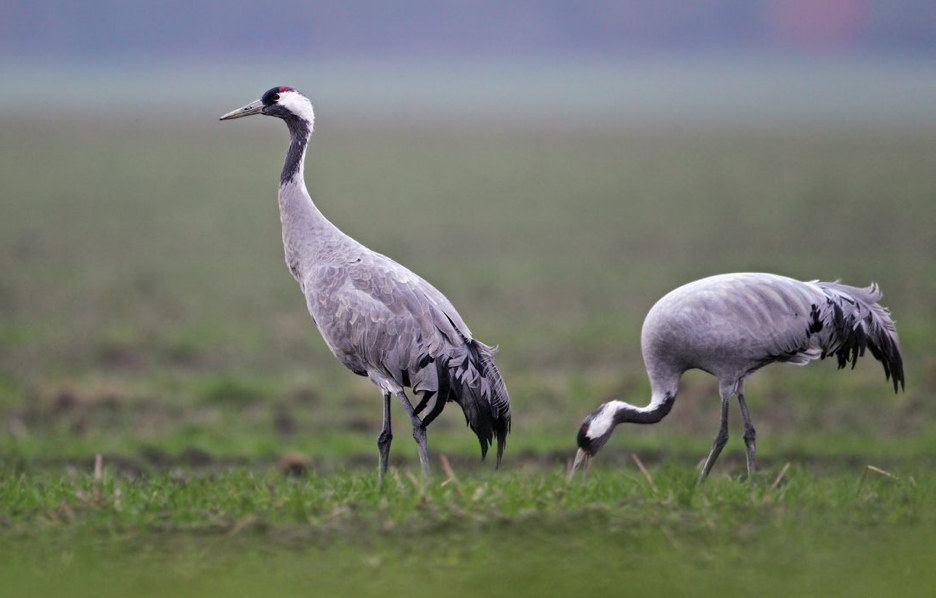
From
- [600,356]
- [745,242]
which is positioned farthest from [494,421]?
[745,242]

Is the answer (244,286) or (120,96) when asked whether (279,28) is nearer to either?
(120,96)

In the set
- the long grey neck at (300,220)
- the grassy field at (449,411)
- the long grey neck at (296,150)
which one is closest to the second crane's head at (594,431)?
the grassy field at (449,411)

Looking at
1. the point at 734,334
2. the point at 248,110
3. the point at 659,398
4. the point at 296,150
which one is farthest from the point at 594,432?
the point at 248,110

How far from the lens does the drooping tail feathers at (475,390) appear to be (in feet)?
22.7

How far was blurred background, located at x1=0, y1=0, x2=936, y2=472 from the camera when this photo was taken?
422 inches

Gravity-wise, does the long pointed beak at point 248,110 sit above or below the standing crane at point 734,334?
above

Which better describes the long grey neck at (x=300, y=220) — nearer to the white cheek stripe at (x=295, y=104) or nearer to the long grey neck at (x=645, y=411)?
the white cheek stripe at (x=295, y=104)

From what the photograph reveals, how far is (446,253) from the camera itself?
21938 millimetres

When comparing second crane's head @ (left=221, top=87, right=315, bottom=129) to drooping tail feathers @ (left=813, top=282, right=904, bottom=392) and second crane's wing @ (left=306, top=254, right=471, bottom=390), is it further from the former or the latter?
drooping tail feathers @ (left=813, top=282, right=904, bottom=392)

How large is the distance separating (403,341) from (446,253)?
593 inches

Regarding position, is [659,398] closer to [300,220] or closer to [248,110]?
[300,220]

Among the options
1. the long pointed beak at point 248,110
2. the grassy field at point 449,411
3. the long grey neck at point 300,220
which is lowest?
the grassy field at point 449,411

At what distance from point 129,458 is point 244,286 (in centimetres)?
897

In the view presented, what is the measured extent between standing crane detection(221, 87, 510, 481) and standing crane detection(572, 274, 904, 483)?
2.15 ft
